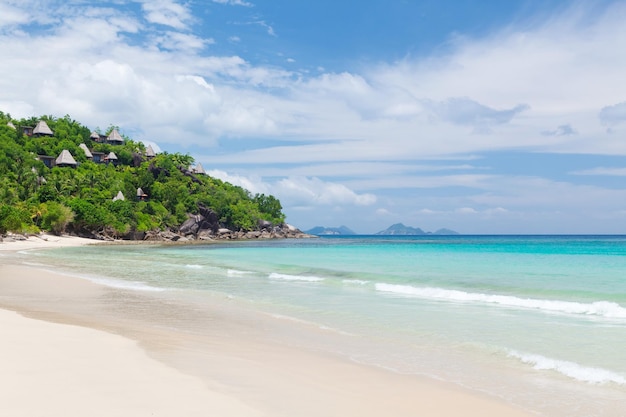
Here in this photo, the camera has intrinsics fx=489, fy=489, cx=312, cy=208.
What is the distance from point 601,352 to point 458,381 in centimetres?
338

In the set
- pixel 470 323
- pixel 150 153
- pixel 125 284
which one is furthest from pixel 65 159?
pixel 470 323

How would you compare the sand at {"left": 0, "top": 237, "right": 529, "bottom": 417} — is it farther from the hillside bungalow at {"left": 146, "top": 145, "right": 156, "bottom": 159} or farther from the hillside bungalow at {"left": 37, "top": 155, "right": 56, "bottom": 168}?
the hillside bungalow at {"left": 146, "top": 145, "right": 156, "bottom": 159}

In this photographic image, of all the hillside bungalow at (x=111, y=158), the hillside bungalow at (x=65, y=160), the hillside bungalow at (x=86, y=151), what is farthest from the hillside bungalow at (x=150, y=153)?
the hillside bungalow at (x=65, y=160)

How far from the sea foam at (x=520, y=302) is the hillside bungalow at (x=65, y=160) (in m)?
89.8

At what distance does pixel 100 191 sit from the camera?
84125mm

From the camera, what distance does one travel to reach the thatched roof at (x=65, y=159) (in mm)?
92375

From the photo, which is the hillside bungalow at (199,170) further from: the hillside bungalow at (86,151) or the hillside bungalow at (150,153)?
the hillside bungalow at (86,151)

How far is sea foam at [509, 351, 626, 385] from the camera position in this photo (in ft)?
22.2

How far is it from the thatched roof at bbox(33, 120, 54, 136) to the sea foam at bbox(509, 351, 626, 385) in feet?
372

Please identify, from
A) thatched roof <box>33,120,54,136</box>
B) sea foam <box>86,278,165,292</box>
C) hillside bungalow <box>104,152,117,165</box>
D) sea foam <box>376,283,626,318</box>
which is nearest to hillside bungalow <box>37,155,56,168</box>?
thatched roof <box>33,120,54,136</box>

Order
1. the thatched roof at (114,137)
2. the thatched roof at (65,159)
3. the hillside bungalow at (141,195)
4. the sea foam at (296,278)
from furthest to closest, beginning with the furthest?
the thatched roof at (114,137)
the hillside bungalow at (141,195)
the thatched roof at (65,159)
the sea foam at (296,278)

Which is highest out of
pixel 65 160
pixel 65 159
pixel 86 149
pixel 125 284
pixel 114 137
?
pixel 114 137

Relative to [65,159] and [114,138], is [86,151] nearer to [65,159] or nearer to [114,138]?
[65,159]

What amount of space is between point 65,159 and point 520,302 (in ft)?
312
